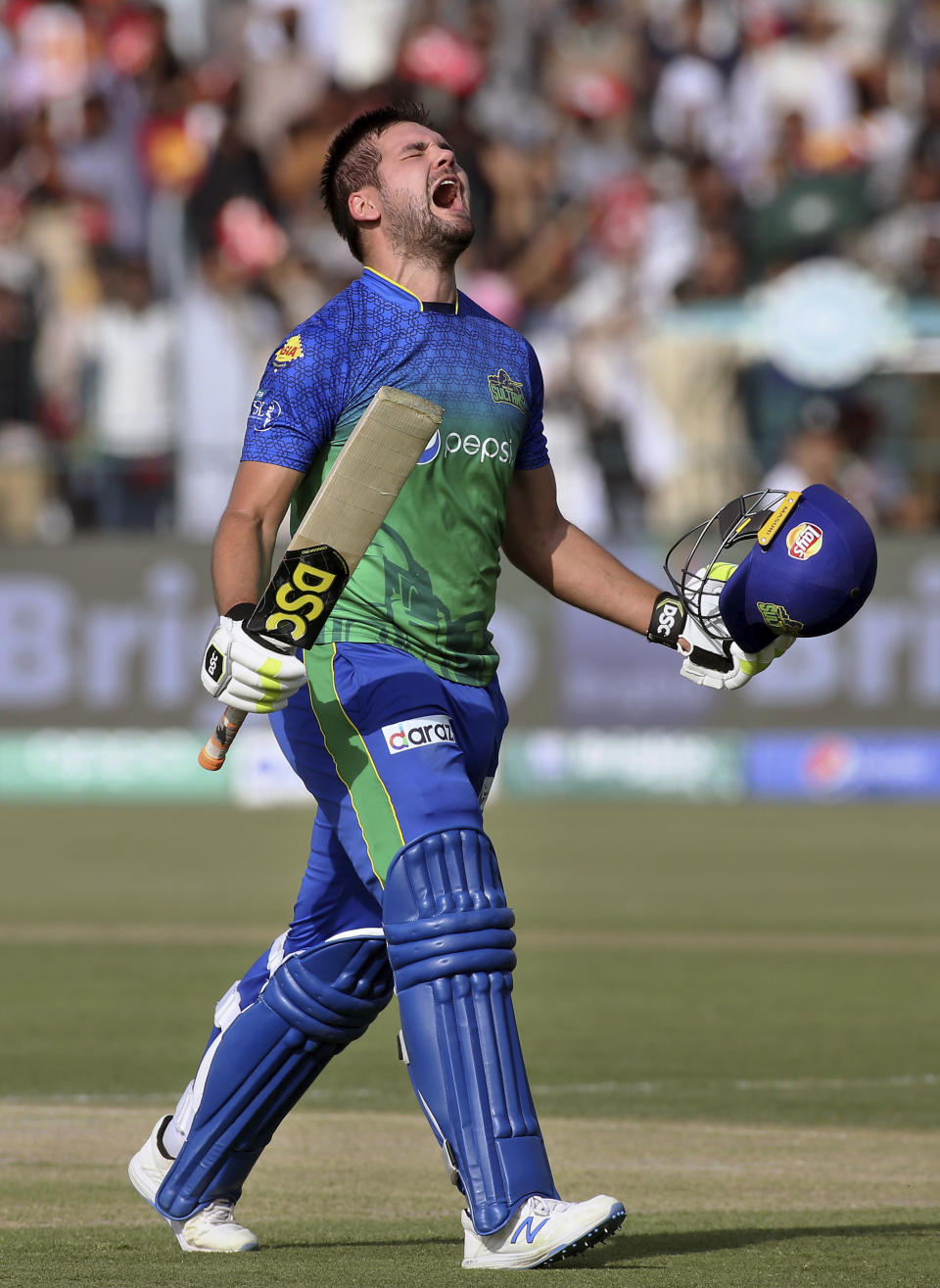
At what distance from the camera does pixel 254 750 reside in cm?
1730

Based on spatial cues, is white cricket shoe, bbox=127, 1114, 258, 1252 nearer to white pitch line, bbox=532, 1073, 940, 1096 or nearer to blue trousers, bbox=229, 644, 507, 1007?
blue trousers, bbox=229, 644, 507, 1007

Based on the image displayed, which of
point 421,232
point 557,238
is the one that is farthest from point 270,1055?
point 557,238

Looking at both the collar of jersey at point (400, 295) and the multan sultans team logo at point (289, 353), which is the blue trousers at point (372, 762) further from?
the collar of jersey at point (400, 295)

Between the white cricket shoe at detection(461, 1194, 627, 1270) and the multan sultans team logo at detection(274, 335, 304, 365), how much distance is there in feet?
5.32

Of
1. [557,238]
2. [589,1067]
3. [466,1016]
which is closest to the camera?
[466,1016]

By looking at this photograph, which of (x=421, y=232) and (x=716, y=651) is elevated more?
(x=421, y=232)

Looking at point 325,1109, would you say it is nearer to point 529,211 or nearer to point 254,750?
point 254,750

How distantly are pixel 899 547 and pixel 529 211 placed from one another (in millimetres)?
4111

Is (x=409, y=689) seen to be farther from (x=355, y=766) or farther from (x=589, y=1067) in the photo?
(x=589, y=1067)

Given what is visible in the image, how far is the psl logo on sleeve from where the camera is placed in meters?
4.14

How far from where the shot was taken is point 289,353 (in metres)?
4.26

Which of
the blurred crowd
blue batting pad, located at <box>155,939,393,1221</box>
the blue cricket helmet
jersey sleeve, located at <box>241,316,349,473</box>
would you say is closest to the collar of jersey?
jersey sleeve, located at <box>241,316,349,473</box>

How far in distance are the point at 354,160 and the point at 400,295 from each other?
317 mm

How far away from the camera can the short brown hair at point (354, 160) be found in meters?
4.46
